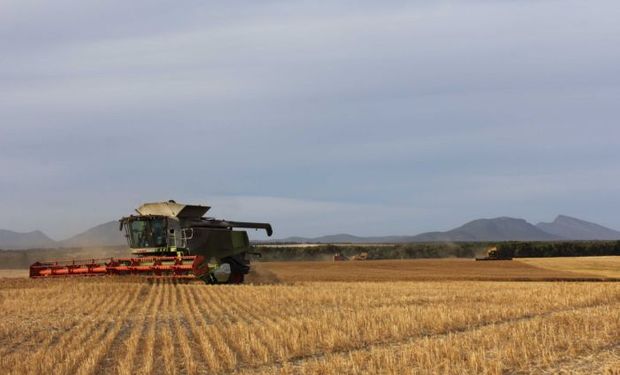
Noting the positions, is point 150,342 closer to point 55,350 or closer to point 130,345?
point 130,345

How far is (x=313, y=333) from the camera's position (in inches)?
495

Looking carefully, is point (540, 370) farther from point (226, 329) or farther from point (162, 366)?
point (226, 329)

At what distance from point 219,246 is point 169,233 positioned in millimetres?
2246

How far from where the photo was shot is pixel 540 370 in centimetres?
929

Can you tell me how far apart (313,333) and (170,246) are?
55.3 feet

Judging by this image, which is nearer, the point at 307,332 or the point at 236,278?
the point at 307,332

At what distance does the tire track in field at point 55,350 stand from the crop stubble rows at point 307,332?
0.03 meters

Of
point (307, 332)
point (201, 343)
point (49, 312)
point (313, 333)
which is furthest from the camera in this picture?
point (49, 312)

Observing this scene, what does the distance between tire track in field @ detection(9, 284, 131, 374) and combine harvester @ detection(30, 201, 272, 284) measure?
1050 cm

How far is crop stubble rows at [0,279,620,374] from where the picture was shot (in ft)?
32.6

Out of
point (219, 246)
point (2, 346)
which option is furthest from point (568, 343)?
A: point (219, 246)

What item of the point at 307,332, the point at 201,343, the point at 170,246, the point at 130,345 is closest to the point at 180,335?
the point at 201,343

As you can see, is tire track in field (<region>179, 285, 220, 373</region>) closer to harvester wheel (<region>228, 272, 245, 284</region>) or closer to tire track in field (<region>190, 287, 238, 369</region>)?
tire track in field (<region>190, 287, 238, 369</region>)

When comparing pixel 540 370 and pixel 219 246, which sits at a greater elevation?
pixel 219 246
